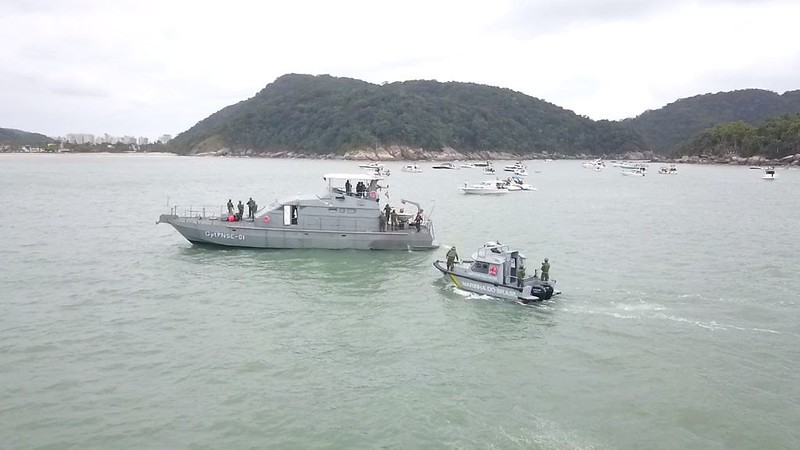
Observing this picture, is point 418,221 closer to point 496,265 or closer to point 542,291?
point 496,265

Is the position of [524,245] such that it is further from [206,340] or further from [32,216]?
[32,216]

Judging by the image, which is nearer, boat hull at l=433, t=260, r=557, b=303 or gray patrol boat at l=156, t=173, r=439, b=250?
boat hull at l=433, t=260, r=557, b=303

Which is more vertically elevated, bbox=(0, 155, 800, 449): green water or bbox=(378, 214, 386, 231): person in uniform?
bbox=(378, 214, 386, 231): person in uniform

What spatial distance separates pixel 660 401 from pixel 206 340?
14.8 m

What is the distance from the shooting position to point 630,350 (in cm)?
2036

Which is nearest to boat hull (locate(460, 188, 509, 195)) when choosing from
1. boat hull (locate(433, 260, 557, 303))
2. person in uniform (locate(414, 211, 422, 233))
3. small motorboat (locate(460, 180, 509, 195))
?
small motorboat (locate(460, 180, 509, 195))

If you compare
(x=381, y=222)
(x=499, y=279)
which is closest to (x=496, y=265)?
(x=499, y=279)

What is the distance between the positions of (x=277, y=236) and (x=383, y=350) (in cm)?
1730

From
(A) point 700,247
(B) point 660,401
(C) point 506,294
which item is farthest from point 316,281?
(A) point 700,247

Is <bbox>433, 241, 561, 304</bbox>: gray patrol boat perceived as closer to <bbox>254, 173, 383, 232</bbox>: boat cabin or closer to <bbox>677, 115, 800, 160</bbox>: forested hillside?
<bbox>254, 173, 383, 232</bbox>: boat cabin

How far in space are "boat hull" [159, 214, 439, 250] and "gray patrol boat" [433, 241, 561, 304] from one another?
980 centimetres

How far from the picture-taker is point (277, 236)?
116 ft

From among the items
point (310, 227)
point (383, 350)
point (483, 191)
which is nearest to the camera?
point (383, 350)

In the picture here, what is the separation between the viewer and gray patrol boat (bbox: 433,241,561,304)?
25.1 metres
